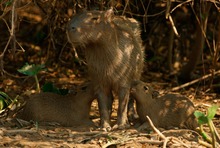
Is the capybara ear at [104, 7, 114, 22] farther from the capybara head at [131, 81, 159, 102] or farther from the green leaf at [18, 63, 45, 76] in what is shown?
the green leaf at [18, 63, 45, 76]

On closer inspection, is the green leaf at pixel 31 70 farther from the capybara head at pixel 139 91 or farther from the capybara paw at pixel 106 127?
the capybara head at pixel 139 91

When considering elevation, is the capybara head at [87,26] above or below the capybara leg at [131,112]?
above

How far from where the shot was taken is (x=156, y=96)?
5723 millimetres

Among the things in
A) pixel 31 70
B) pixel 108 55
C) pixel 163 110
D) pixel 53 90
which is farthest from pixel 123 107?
pixel 31 70

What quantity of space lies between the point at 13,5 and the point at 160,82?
324 cm

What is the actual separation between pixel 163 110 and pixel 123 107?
415 millimetres

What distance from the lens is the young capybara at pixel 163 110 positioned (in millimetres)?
5562

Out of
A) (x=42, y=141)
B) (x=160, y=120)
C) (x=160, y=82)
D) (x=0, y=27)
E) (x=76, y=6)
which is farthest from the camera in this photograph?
(x=0, y=27)

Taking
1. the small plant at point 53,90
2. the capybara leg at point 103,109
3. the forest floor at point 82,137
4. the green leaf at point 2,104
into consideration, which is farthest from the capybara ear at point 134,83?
the green leaf at point 2,104

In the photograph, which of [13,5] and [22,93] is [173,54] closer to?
[22,93]

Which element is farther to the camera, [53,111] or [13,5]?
[53,111]

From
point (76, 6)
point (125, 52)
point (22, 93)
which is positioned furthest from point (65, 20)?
point (125, 52)

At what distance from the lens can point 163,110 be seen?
5.61 meters

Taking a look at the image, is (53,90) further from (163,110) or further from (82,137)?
(163,110)
